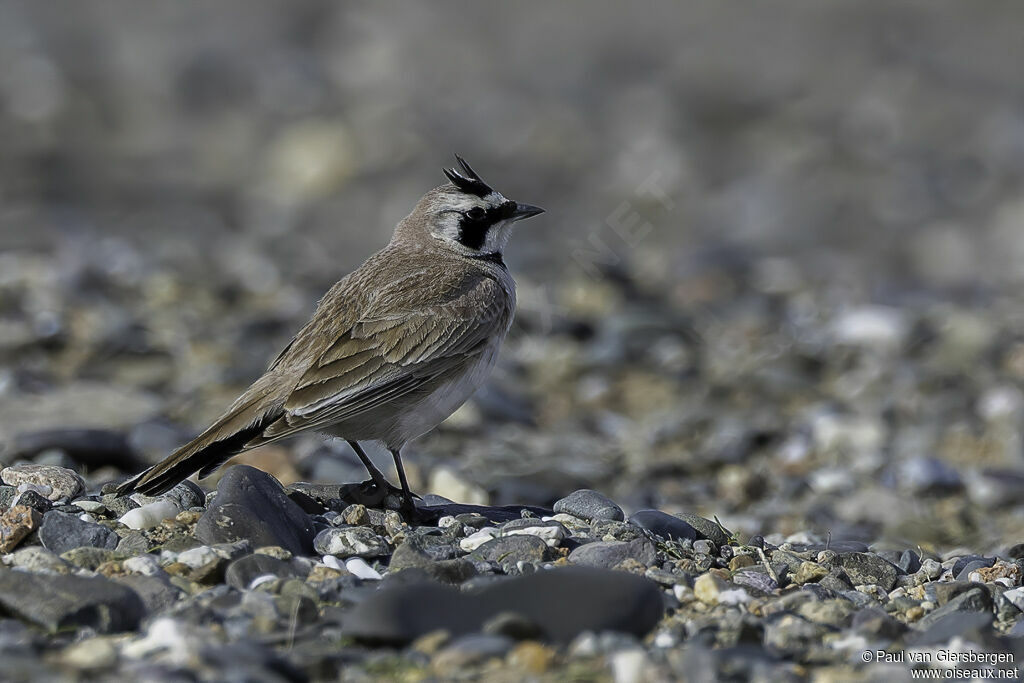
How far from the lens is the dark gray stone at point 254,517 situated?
506 centimetres

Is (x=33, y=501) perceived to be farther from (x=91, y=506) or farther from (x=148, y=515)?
(x=148, y=515)

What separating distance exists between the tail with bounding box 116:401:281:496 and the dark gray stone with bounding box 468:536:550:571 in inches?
43.1

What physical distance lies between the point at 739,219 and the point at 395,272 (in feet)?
37.8

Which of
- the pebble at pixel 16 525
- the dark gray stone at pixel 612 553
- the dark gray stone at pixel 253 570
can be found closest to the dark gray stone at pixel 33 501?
the pebble at pixel 16 525

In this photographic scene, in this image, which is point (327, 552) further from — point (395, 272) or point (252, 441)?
point (395, 272)

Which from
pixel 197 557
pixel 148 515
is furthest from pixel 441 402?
pixel 197 557

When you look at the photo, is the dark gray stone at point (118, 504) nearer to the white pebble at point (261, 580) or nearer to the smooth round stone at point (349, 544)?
the smooth round stone at point (349, 544)

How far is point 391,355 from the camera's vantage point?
20.1 ft

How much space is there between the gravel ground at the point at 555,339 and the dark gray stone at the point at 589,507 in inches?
0.8

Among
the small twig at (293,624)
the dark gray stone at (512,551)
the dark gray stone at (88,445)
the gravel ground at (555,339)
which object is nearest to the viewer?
the small twig at (293,624)

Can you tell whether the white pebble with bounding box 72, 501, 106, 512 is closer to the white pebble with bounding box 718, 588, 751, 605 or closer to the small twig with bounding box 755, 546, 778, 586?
the white pebble with bounding box 718, 588, 751, 605

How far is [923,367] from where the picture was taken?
11242 mm

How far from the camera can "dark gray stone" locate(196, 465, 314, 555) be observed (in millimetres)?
5059

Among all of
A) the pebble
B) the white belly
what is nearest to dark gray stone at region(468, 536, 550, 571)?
the white belly
